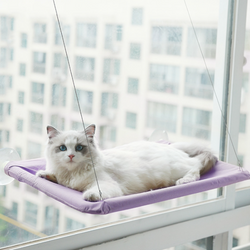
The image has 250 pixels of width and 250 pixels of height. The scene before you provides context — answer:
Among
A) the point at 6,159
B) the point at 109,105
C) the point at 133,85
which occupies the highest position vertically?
the point at 133,85

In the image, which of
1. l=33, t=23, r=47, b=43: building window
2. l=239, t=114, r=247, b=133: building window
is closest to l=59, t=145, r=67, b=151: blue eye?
l=33, t=23, r=47, b=43: building window

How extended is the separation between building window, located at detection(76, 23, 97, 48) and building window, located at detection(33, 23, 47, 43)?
0.64 ft

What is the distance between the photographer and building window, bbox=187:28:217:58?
2.08m

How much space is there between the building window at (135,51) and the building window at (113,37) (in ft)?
0.30

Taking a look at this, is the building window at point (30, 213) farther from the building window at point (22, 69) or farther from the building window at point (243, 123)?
the building window at point (243, 123)

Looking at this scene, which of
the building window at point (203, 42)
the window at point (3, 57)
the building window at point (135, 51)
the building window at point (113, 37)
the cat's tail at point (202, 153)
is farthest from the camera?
the building window at point (203, 42)

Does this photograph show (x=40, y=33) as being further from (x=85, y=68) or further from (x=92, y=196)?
(x=92, y=196)

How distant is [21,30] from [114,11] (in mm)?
550

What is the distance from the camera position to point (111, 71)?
1899 millimetres

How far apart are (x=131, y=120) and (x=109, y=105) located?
8.1 inches

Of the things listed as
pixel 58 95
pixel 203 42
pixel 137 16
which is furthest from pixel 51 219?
pixel 203 42

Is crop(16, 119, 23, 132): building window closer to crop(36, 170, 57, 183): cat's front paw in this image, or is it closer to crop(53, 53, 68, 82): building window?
crop(53, 53, 68, 82): building window

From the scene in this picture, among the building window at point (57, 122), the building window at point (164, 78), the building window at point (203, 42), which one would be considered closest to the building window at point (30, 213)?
the building window at point (57, 122)

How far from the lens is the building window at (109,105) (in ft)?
6.17
